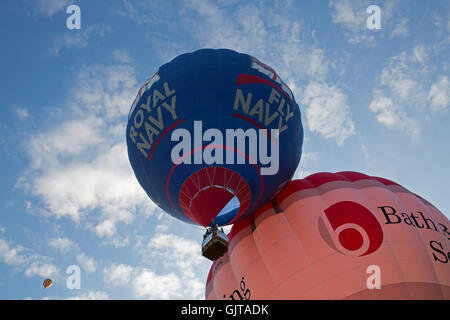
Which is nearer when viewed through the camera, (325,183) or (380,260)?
(380,260)

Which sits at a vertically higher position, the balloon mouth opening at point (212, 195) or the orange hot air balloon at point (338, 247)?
the balloon mouth opening at point (212, 195)

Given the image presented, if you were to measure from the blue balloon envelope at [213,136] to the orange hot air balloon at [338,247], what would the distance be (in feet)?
2.19

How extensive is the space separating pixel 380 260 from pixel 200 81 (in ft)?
15.2

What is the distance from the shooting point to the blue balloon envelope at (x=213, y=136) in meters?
6.81

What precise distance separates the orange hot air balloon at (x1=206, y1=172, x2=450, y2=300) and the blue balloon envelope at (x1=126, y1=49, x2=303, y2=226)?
669 mm

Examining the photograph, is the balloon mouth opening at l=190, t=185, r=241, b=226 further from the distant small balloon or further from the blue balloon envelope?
the distant small balloon

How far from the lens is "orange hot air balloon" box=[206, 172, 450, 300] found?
6.42 meters

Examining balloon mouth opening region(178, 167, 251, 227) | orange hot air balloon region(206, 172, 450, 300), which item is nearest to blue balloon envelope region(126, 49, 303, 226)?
balloon mouth opening region(178, 167, 251, 227)

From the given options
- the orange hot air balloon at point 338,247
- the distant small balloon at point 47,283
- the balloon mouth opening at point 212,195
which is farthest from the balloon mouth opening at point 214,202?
the distant small balloon at point 47,283

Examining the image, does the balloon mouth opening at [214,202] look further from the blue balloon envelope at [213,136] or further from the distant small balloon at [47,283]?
the distant small balloon at [47,283]

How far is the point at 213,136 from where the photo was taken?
6746 millimetres
